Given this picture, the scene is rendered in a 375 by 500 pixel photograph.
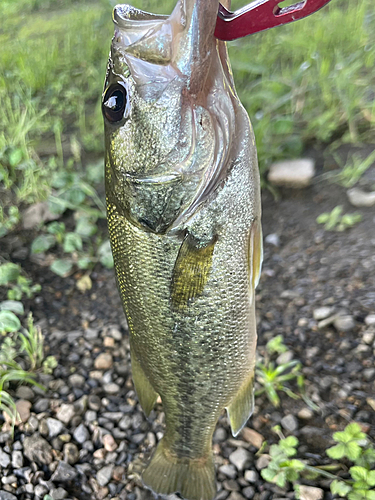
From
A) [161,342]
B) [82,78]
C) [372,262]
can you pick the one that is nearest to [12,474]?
[161,342]

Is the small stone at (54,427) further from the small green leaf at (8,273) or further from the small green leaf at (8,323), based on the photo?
the small green leaf at (8,273)

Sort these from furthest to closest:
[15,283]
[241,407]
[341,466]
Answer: [15,283] → [341,466] → [241,407]

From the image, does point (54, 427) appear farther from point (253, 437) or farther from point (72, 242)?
point (72, 242)

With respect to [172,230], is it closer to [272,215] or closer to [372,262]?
[372,262]

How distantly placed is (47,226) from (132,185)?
213cm

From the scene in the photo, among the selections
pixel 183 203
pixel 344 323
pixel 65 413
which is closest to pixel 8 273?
pixel 65 413

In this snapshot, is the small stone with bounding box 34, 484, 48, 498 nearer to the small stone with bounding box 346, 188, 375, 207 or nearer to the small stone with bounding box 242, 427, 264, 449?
the small stone with bounding box 242, 427, 264, 449

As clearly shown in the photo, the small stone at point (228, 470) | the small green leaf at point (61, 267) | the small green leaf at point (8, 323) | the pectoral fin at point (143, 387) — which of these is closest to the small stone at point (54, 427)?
the small green leaf at point (8, 323)

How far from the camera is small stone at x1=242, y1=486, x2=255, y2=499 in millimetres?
1615

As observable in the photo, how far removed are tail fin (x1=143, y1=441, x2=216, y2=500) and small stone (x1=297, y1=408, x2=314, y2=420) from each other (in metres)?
0.51

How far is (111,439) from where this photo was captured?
1855 millimetres

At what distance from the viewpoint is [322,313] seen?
2.17m

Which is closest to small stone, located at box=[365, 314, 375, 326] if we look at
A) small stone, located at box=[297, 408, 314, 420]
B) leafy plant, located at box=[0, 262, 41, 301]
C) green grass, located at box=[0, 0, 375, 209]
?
small stone, located at box=[297, 408, 314, 420]

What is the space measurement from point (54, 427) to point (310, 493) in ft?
3.73
